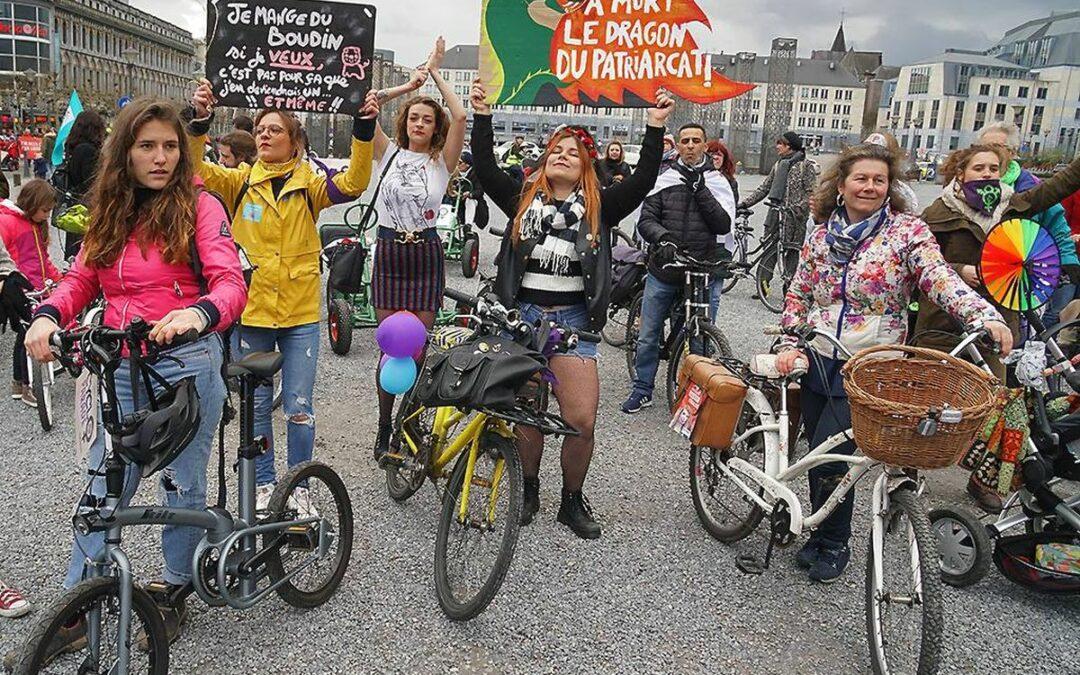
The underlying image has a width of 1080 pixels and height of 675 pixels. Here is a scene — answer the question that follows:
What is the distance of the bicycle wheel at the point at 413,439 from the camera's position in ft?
12.9

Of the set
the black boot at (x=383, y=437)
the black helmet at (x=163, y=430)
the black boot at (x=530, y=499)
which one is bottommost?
the black boot at (x=530, y=499)

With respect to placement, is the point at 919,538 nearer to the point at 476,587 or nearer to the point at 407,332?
the point at 476,587

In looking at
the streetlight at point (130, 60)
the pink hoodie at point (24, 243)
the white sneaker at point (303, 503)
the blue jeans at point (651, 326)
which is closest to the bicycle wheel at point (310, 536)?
the white sneaker at point (303, 503)

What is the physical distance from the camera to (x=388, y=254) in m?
4.48

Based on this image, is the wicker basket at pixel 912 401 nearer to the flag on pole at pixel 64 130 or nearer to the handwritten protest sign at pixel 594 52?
the handwritten protest sign at pixel 594 52

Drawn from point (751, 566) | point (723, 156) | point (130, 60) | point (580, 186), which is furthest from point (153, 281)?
point (130, 60)

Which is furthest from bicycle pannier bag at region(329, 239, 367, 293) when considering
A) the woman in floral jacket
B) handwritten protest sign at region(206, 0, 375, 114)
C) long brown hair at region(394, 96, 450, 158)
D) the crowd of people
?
the woman in floral jacket

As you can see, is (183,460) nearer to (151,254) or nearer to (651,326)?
(151,254)

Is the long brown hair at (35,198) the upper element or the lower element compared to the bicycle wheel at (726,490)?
upper

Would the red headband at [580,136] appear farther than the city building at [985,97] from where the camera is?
No

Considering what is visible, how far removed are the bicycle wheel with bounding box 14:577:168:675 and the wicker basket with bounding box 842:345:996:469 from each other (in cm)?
242

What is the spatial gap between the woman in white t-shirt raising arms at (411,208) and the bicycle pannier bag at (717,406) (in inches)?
63.3

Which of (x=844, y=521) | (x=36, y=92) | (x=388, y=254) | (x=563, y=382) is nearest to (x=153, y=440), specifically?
(x=563, y=382)

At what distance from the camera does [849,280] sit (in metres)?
3.47
